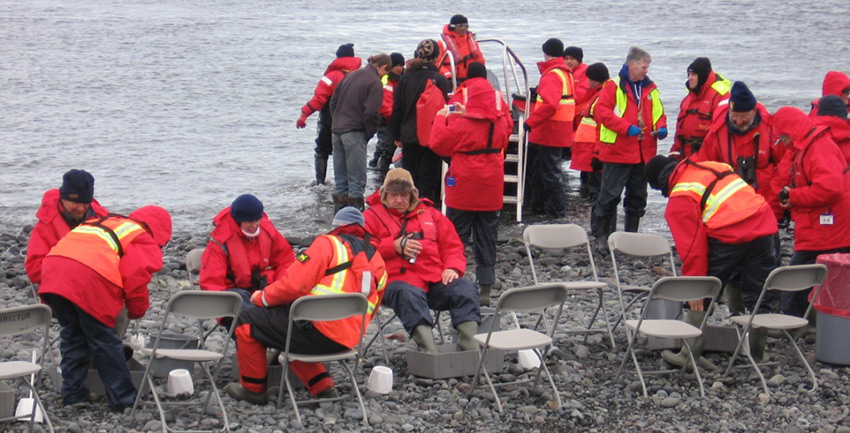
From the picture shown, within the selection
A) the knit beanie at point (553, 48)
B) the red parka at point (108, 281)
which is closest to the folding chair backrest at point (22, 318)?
the red parka at point (108, 281)

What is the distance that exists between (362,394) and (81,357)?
1.64 m

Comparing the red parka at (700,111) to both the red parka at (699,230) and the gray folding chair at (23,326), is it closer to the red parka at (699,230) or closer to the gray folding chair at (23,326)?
the red parka at (699,230)

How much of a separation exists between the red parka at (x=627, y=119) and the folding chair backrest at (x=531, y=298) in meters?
3.72

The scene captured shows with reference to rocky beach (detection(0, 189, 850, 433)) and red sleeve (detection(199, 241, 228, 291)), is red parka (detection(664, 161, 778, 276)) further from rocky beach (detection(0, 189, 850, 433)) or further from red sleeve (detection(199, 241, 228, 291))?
red sleeve (detection(199, 241, 228, 291))

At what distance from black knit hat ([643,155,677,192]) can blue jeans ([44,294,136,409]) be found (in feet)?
11.7

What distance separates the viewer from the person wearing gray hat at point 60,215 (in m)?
7.25

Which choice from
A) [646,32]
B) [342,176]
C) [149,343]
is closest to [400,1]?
[646,32]

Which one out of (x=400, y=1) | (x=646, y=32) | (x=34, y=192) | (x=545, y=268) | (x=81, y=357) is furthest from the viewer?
(x=400, y=1)

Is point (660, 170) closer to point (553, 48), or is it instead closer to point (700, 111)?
point (700, 111)

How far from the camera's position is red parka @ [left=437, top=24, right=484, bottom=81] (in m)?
12.6

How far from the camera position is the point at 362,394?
23.9ft

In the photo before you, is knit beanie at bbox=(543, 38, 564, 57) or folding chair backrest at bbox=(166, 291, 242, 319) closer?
folding chair backrest at bbox=(166, 291, 242, 319)

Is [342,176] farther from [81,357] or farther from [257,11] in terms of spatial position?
[257,11]

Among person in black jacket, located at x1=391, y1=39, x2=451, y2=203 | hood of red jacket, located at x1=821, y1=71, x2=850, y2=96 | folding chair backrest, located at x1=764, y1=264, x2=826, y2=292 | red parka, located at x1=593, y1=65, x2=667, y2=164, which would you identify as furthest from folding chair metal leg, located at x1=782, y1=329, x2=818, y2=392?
person in black jacket, located at x1=391, y1=39, x2=451, y2=203
